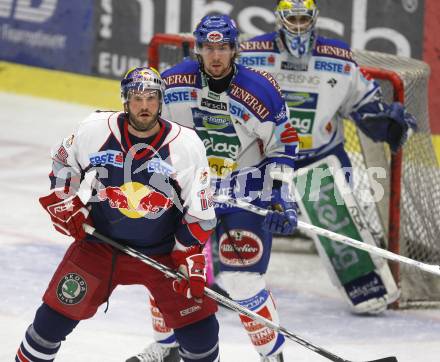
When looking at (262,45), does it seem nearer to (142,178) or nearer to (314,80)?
(314,80)

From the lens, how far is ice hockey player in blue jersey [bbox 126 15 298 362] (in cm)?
490

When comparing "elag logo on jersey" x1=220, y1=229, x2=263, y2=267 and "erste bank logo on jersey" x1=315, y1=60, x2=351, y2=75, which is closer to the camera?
"elag logo on jersey" x1=220, y1=229, x2=263, y2=267

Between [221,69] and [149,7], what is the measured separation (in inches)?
151

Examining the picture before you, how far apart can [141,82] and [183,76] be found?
80cm

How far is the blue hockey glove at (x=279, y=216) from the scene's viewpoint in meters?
4.85

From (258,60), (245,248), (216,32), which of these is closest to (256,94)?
(216,32)

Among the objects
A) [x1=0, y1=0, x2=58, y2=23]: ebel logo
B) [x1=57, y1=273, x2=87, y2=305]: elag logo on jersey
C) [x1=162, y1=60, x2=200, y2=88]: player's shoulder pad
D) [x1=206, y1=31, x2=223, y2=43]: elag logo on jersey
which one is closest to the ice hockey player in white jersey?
[x1=162, y1=60, x2=200, y2=88]: player's shoulder pad

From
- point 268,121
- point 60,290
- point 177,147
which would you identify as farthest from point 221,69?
point 60,290

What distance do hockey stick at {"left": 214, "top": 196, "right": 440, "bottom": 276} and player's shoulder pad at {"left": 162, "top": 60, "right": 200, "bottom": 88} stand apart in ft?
1.56

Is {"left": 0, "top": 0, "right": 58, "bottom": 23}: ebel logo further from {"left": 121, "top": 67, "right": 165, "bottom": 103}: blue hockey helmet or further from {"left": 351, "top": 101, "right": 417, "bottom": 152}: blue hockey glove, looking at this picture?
{"left": 121, "top": 67, "right": 165, "bottom": 103}: blue hockey helmet

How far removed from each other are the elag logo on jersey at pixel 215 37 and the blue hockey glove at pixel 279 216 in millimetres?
619

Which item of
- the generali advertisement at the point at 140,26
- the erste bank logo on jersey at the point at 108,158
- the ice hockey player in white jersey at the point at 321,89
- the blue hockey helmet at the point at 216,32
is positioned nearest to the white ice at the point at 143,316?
the ice hockey player in white jersey at the point at 321,89

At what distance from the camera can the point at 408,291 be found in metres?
6.09

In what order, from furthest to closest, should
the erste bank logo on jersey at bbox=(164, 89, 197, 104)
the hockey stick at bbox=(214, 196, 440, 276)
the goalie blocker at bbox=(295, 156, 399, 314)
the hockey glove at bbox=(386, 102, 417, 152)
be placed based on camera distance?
the goalie blocker at bbox=(295, 156, 399, 314)
the hockey glove at bbox=(386, 102, 417, 152)
the erste bank logo on jersey at bbox=(164, 89, 197, 104)
the hockey stick at bbox=(214, 196, 440, 276)
